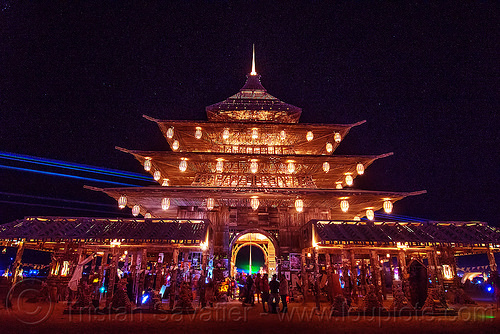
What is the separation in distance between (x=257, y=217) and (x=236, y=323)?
8.93 metres

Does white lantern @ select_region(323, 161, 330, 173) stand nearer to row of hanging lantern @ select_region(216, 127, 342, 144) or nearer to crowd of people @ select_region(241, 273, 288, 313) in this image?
row of hanging lantern @ select_region(216, 127, 342, 144)

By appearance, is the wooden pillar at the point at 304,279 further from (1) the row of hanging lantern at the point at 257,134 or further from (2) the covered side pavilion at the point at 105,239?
(1) the row of hanging lantern at the point at 257,134

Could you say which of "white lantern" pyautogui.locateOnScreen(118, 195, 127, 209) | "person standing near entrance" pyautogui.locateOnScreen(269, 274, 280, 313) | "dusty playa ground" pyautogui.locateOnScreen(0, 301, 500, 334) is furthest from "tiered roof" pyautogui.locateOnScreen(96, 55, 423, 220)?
"dusty playa ground" pyautogui.locateOnScreen(0, 301, 500, 334)

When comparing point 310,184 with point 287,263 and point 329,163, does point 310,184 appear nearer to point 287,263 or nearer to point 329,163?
point 329,163

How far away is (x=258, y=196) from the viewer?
1576 centimetres

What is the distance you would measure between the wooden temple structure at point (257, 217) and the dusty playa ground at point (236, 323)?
2.24 metres

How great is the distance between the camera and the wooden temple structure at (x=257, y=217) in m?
12.6

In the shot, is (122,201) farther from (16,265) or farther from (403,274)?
(403,274)

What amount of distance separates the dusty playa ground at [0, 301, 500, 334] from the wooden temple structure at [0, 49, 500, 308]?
224cm

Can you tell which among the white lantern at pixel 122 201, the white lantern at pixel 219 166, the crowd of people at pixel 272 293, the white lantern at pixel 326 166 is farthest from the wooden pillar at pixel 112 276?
the white lantern at pixel 326 166

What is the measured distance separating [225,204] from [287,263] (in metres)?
5.20

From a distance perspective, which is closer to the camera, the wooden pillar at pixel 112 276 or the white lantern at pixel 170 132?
the wooden pillar at pixel 112 276

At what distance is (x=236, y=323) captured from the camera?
8.54 metres

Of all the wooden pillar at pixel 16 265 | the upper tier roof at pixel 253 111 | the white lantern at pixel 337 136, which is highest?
the upper tier roof at pixel 253 111
